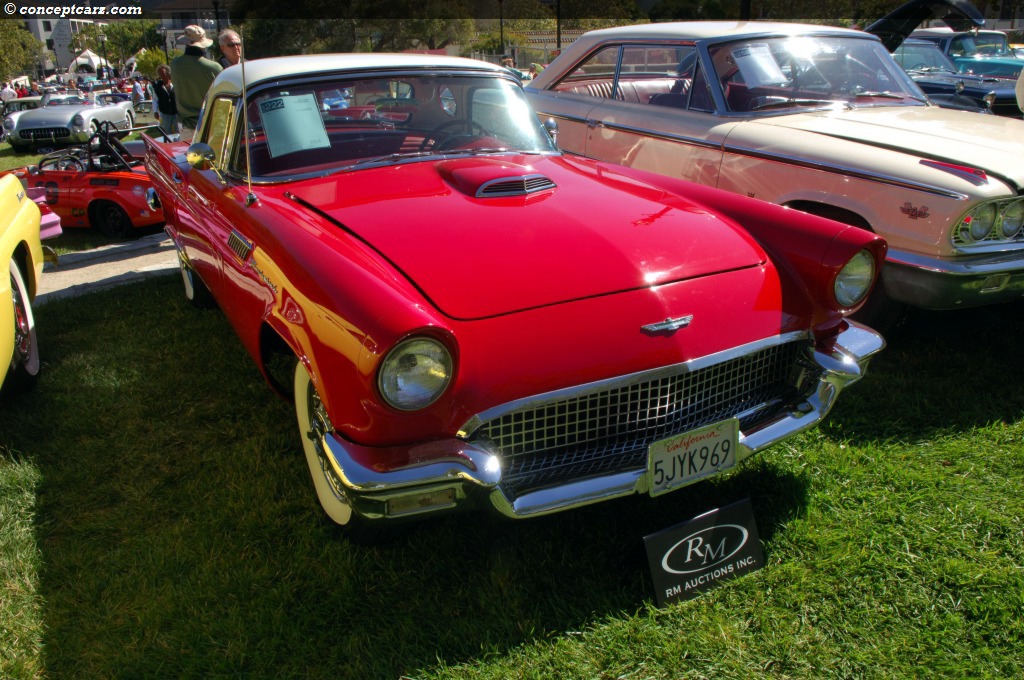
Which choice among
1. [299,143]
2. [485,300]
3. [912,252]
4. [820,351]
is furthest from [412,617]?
[912,252]

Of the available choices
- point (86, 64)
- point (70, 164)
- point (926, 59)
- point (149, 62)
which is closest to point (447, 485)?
point (70, 164)

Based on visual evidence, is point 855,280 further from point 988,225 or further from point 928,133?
point 928,133

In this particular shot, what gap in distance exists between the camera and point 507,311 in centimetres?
218

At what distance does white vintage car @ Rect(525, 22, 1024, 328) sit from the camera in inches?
132

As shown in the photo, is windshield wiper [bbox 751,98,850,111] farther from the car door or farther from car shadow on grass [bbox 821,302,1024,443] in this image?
the car door

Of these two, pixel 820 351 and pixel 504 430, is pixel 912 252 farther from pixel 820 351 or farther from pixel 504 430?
pixel 504 430

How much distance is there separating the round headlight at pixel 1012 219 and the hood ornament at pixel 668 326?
203 cm

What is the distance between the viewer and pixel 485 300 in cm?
219

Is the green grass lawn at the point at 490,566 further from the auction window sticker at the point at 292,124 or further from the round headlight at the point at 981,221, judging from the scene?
the auction window sticker at the point at 292,124

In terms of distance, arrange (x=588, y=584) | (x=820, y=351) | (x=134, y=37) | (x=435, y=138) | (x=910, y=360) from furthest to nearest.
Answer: (x=134, y=37) → (x=910, y=360) → (x=435, y=138) → (x=820, y=351) → (x=588, y=584)

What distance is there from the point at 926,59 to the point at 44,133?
1424 cm

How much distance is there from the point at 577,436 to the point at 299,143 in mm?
1731

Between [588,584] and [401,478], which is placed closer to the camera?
[401,478]

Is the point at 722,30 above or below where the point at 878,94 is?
above
